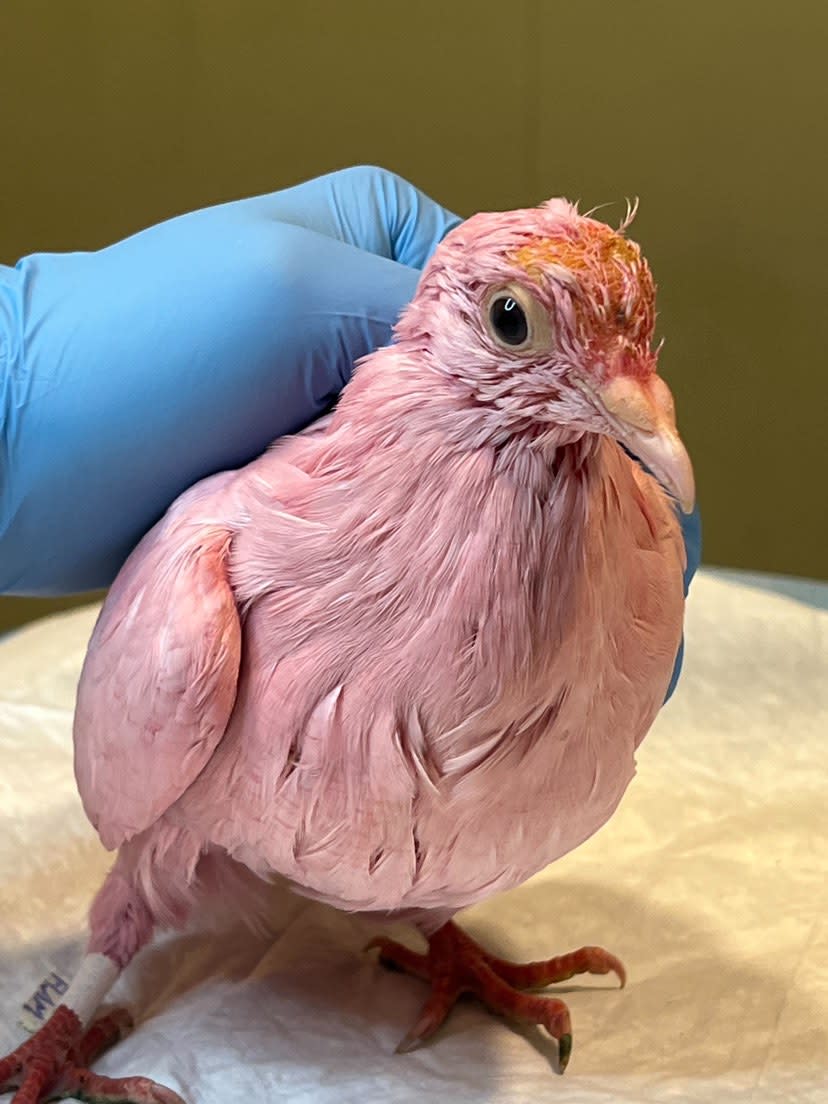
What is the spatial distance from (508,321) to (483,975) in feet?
2.38

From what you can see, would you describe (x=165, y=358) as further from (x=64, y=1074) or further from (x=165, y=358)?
(x=64, y=1074)

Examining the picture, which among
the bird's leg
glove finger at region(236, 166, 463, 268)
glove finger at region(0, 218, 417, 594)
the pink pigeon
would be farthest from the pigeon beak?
the bird's leg

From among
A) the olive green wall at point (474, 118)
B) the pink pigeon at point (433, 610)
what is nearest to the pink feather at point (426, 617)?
the pink pigeon at point (433, 610)

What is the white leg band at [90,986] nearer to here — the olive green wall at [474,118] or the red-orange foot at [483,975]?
the red-orange foot at [483,975]

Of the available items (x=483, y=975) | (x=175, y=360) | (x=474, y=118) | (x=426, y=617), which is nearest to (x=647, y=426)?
(x=426, y=617)

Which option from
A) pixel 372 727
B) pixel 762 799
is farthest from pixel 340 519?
pixel 762 799

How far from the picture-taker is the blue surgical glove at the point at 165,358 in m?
0.99

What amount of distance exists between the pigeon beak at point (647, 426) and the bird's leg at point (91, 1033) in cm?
65

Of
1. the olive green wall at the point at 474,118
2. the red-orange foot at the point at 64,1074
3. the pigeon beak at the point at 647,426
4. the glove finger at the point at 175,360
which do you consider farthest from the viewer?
the olive green wall at the point at 474,118

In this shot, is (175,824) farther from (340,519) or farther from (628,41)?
(628,41)

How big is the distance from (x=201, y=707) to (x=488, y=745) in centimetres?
20

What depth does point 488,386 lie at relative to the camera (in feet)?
2.60

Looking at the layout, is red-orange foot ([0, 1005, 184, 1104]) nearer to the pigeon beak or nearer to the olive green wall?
the pigeon beak

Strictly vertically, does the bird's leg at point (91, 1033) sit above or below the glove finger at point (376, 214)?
below
